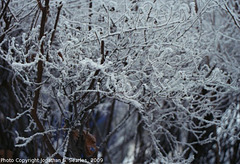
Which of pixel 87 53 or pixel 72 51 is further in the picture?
pixel 87 53

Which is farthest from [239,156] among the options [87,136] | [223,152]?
[87,136]

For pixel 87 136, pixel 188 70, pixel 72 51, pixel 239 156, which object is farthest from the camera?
pixel 239 156

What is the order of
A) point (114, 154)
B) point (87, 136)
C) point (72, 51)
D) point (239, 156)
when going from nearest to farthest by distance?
point (72, 51) → point (87, 136) → point (239, 156) → point (114, 154)

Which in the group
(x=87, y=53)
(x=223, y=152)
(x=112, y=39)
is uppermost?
(x=112, y=39)

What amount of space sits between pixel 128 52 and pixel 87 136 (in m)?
1.06

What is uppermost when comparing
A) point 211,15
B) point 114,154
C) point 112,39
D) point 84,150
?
point 211,15

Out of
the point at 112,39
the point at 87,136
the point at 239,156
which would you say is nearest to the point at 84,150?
the point at 87,136

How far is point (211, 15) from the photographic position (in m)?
4.71

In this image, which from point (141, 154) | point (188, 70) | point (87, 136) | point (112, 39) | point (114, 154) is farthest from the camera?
point (114, 154)

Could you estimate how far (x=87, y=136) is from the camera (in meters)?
2.62

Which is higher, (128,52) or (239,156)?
(128,52)

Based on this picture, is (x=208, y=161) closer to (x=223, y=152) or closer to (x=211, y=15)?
(x=223, y=152)

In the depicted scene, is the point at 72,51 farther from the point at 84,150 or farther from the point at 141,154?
the point at 141,154

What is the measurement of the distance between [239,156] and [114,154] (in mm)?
3832
